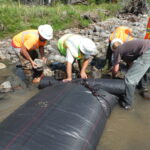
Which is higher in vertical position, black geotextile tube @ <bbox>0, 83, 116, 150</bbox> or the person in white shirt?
the person in white shirt

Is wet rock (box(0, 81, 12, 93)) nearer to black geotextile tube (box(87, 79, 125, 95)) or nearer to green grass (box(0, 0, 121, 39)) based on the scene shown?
black geotextile tube (box(87, 79, 125, 95))

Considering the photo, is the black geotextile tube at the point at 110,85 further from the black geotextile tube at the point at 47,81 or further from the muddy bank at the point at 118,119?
the black geotextile tube at the point at 47,81

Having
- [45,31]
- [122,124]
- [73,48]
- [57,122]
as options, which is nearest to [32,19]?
[45,31]

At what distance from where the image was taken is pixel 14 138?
222 cm

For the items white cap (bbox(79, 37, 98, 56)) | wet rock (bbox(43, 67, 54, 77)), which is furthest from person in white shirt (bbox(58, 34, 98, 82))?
wet rock (bbox(43, 67, 54, 77))

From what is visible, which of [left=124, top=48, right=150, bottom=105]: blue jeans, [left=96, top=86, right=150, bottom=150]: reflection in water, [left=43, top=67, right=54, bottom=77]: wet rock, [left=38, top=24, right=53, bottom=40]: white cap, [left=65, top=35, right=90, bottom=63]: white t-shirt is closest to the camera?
[left=96, top=86, right=150, bottom=150]: reflection in water

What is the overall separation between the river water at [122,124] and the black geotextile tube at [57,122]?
31cm

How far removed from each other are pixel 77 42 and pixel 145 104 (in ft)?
5.76

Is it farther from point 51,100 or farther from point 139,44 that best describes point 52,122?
point 139,44

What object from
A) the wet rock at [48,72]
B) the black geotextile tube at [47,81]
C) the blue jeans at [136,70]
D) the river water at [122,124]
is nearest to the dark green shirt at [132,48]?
the blue jeans at [136,70]

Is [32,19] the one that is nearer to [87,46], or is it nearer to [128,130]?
[87,46]

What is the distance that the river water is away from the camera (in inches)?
122

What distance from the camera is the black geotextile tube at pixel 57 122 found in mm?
2223

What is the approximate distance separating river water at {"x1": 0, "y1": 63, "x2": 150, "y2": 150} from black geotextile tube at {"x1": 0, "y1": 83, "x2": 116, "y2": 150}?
1.03 ft
